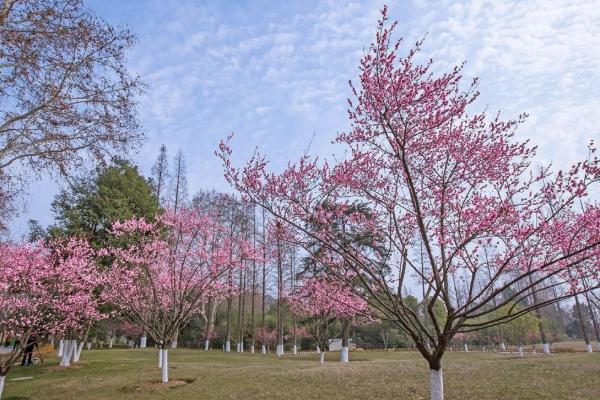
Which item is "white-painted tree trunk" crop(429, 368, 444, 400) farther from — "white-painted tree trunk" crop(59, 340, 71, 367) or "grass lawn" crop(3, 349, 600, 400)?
"white-painted tree trunk" crop(59, 340, 71, 367)

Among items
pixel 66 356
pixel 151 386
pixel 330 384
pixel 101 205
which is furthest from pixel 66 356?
pixel 330 384

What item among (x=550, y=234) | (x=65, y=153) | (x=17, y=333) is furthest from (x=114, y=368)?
(x=550, y=234)

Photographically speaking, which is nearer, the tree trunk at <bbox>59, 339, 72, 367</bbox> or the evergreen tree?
the tree trunk at <bbox>59, 339, 72, 367</bbox>

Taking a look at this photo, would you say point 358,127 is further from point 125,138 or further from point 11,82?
point 11,82

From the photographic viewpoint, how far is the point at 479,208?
5262 mm

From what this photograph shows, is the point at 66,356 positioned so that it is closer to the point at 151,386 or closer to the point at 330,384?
the point at 151,386

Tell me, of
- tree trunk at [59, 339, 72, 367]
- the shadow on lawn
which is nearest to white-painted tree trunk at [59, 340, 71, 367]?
tree trunk at [59, 339, 72, 367]

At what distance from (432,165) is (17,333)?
12.3 meters

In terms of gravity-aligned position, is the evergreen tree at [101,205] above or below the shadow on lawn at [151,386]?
above

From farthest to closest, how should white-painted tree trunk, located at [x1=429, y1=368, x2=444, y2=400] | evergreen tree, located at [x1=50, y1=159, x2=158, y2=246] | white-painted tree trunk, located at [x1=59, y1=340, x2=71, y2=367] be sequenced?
evergreen tree, located at [x1=50, y1=159, x2=158, y2=246], white-painted tree trunk, located at [x1=59, y1=340, x2=71, y2=367], white-painted tree trunk, located at [x1=429, y1=368, x2=444, y2=400]

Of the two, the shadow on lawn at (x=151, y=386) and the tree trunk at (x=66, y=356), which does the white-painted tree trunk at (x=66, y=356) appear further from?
the shadow on lawn at (x=151, y=386)

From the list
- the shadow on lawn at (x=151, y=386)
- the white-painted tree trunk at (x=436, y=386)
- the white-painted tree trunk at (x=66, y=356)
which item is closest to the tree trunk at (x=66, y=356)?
the white-painted tree trunk at (x=66, y=356)

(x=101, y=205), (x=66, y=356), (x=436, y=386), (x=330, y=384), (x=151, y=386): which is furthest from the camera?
(x=101, y=205)

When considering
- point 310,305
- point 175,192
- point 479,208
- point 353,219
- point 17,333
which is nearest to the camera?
point 479,208
